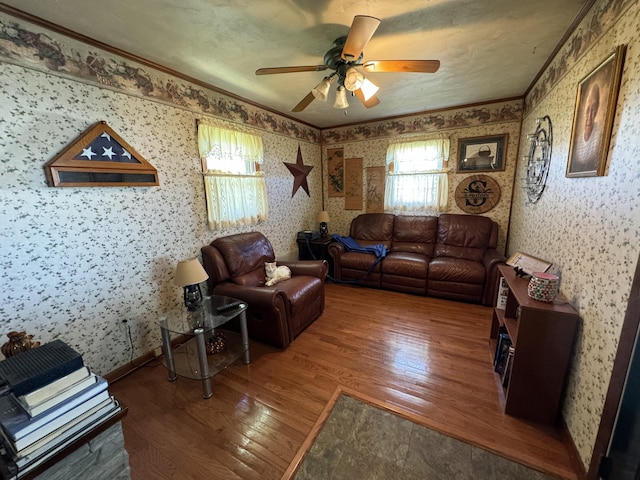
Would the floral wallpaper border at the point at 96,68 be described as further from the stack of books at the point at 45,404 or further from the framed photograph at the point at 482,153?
the framed photograph at the point at 482,153

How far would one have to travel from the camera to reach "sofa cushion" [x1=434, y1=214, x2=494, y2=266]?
135 inches

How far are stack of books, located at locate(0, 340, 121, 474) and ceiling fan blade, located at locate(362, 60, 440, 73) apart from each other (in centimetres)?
213

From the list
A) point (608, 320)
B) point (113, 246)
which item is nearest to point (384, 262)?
point (608, 320)

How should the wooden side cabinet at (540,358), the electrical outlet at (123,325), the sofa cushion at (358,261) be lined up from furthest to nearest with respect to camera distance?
the sofa cushion at (358,261) → the electrical outlet at (123,325) → the wooden side cabinet at (540,358)

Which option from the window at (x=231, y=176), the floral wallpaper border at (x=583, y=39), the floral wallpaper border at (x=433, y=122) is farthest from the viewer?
the floral wallpaper border at (x=433, y=122)

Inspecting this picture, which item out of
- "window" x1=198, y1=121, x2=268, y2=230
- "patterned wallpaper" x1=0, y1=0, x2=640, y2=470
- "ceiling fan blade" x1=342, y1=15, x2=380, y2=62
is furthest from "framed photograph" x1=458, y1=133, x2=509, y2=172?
"window" x1=198, y1=121, x2=268, y2=230

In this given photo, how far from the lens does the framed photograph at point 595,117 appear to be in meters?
1.22

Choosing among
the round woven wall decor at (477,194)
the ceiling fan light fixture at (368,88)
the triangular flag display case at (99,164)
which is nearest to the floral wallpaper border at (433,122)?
the round woven wall decor at (477,194)

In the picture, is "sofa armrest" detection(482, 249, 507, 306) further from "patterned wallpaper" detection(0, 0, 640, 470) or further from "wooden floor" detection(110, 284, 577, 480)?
"wooden floor" detection(110, 284, 577, 480)

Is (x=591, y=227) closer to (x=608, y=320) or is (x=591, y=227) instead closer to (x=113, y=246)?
(x=608, y=320)

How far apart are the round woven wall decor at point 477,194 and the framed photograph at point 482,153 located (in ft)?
0.47

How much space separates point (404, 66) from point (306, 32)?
A: 2.35ft

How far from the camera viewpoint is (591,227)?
135cm

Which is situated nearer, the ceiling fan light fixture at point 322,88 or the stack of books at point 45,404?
the stack of books at point 45,404
